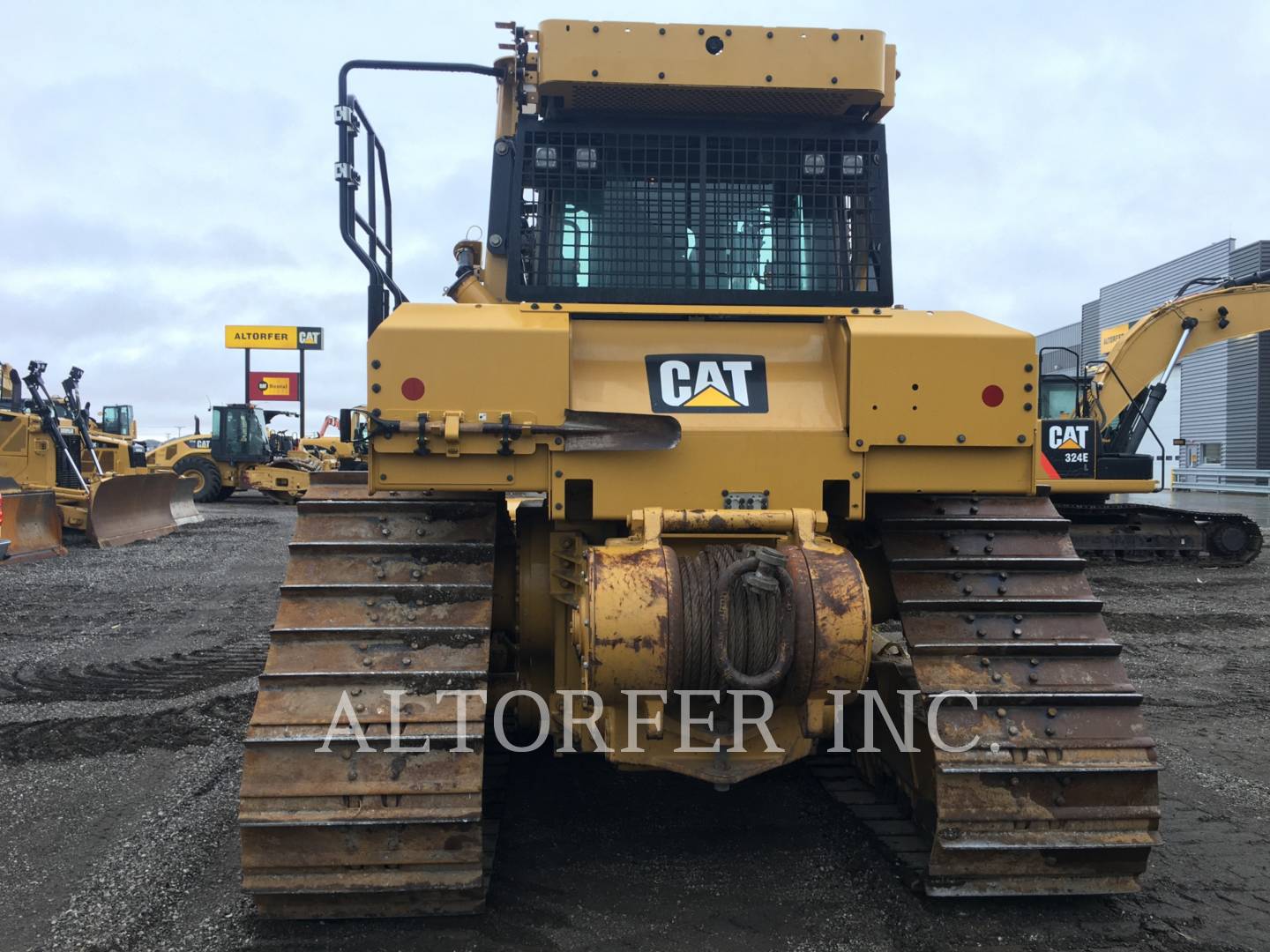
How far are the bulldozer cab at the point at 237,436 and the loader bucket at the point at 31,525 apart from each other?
398 inches

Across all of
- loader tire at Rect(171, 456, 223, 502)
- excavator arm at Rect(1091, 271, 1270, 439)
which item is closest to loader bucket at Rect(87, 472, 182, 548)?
loader tire at Rect(171, 456, 223, 502)

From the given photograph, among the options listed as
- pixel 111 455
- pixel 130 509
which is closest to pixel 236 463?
pixel 111 455

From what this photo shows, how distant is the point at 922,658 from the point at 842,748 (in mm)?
933

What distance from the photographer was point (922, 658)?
11.1ft

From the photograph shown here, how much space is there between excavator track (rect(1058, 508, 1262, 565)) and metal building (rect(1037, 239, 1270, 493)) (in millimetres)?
16109

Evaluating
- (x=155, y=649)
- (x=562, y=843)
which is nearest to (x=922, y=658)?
(x=562, y=843)

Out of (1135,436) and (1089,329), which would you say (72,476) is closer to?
(1135,436)

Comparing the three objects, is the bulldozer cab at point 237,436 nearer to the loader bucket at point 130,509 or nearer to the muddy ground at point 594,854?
the loader bucket at point 130,509

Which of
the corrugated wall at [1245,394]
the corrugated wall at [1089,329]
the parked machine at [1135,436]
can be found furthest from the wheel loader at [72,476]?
the corrugated wall at [1089,329]

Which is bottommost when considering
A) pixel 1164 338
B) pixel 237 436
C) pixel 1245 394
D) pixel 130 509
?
pixel 130 509

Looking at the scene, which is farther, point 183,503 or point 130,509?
point 183,503

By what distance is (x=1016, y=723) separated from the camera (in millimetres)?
3238

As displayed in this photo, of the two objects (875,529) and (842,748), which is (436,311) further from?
(842,748)

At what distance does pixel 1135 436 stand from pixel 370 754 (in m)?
13.5
